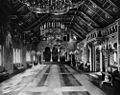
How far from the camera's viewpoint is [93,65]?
18406mm

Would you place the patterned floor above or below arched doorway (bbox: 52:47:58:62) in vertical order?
below

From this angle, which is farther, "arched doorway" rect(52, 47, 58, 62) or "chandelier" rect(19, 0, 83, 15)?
"arched doorway" rect(52, 47, 58, 62)

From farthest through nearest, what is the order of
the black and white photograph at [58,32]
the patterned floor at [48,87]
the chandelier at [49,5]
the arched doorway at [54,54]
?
A: 1. the arched doorway at [54,54]
2. the chandelier at [49,5]
3. the black and white photograph at [58,32]
4. the patterned floor at [48,87]

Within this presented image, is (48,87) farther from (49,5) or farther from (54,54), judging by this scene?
(54,54)

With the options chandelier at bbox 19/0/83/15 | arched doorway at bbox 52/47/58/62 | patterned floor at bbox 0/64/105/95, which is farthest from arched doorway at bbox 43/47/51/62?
chandelier at bbox 19/0/83/15

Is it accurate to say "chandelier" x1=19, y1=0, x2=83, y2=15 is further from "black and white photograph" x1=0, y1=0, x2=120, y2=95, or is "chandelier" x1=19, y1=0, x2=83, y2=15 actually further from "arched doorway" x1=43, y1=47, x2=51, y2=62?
"arched doorway" x1=43, y1=47, x2=51, y2=62

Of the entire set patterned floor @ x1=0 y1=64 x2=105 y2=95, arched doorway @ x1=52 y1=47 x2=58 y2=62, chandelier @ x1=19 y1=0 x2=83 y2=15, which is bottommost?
patterned floor @ x1=0 y1=64 x2=105 y2=95

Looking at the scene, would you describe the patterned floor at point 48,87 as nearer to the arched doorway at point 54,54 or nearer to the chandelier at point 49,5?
the chandelier at point 49,5

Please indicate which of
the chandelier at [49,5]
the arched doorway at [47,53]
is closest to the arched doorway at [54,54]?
the arched doorway at [47,53]

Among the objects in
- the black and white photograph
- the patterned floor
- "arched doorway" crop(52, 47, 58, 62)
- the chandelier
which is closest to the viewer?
the patterned floor

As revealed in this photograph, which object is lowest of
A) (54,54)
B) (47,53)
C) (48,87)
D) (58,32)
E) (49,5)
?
(48,87)

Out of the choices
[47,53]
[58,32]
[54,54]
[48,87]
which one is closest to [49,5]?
[48,87]

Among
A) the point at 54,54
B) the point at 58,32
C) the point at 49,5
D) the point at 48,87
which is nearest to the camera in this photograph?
the point at 48,87

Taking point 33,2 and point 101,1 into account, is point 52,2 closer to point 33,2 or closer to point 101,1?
point 33,2
